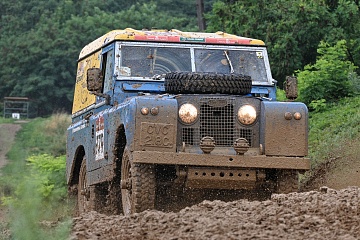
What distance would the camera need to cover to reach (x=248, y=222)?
8.15m

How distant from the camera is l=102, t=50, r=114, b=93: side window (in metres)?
12.8

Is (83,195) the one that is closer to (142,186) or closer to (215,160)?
(142,186)

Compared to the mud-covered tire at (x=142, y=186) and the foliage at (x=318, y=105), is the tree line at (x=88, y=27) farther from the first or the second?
the mud-covered tire at (x=142, y=186)

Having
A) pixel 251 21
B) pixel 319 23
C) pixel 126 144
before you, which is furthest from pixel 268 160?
pixel 251 21

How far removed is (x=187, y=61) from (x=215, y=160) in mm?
2396

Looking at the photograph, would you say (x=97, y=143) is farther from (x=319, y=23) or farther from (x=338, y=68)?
(x=319, y=23)

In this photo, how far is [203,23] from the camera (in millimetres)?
34594

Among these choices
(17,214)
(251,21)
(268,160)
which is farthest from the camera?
(251,21)

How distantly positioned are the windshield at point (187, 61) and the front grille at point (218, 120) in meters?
1.57

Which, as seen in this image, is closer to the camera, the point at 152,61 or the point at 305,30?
the point at 152,61

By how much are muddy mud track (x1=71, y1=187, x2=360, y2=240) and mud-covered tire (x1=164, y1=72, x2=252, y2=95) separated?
202cm

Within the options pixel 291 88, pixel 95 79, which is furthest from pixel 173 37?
pixel 291 88

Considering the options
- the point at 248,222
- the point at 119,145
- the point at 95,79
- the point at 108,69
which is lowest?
the point at 248,222

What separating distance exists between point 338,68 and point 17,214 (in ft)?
44.1
